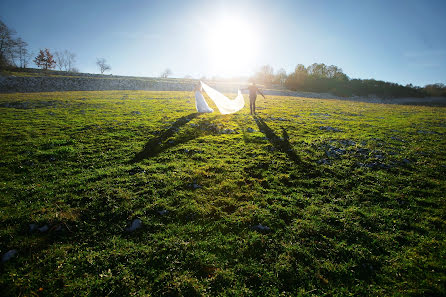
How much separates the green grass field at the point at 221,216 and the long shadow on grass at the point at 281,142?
15 cm

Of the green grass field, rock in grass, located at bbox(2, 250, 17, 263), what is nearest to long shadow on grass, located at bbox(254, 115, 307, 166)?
the green grass field

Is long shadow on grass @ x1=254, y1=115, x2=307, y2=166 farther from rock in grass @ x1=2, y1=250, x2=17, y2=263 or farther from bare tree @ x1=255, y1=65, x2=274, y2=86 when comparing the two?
bare tree @ x1=255, y1=65, x2=274, y2=86

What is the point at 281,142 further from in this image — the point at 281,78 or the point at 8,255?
the point at 281,78

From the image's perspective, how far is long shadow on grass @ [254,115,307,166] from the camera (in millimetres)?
11386

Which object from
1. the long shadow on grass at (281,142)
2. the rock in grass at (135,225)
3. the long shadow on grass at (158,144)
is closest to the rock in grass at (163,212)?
the rock in grass at (135,225)

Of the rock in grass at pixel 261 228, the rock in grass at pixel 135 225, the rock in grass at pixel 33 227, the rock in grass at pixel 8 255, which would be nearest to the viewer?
the rock in grass at pixel 8 255

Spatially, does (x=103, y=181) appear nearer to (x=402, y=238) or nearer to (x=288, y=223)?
(x=288, y=223)

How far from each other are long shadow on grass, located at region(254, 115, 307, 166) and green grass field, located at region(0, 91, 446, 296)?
0.48 feet

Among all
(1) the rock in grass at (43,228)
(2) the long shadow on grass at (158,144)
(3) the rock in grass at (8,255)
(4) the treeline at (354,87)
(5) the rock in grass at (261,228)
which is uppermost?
(4) the treeline at (354,87)

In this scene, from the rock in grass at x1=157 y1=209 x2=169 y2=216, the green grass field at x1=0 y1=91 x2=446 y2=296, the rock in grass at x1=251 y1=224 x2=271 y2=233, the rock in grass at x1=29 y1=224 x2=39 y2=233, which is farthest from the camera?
the rock in grass at x1=157 y1=209 x2=169 y2=216

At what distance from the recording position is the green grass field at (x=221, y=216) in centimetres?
496

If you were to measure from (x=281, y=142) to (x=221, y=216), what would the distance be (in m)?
8.51

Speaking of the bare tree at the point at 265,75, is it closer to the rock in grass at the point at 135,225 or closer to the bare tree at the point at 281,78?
the bare tree at the point at 281,78

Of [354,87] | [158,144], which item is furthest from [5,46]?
[354,87]
